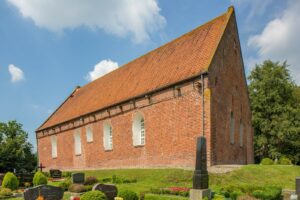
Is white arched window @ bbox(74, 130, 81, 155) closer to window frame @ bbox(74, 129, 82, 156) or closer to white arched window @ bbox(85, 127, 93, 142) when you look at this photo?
window frame @ bbox(74, 129, 82, 156)

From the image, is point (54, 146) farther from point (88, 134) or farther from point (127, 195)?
point (127, 195)

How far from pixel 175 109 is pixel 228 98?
12.8ft

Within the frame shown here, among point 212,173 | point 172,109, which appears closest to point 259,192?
point 212,173

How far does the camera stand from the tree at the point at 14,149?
1677 inches

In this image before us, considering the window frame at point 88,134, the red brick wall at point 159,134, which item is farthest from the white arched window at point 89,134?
the red brick wall at point 159,134

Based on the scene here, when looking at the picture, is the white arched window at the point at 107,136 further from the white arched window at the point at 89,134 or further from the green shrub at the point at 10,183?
the green shrub at the point at 10,183

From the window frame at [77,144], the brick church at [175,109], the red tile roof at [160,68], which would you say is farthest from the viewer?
the window frame at [77,144]

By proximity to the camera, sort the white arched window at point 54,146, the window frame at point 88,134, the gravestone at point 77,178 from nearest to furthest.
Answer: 1. the gravestone at point 77,178
2. the window frame at point 88,134
3. the white arched window at point 54,146

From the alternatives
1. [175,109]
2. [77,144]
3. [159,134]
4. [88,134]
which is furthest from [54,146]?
[175,109]

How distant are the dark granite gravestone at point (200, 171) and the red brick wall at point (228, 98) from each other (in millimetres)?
7177

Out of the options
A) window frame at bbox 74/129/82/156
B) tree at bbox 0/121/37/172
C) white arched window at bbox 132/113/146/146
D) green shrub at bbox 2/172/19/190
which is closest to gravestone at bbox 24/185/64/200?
green shrub at bbox 2/172/19/190

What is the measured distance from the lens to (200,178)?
10.6 m

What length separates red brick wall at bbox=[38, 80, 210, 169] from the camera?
18672 mm

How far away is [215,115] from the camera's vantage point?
18531 mm
